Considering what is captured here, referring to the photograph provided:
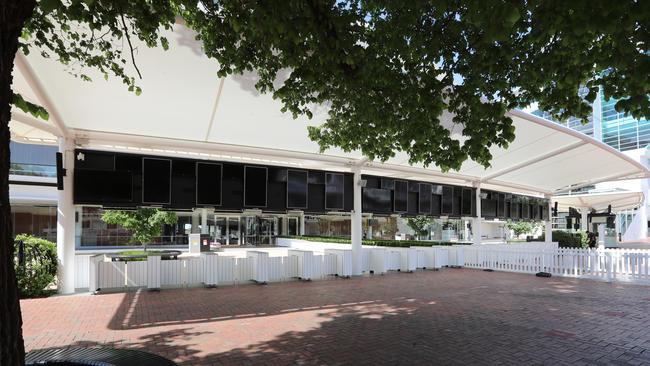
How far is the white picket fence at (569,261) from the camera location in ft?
43.6

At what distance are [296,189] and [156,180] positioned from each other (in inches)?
172

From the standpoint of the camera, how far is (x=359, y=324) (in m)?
7.66

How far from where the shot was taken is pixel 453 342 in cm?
648

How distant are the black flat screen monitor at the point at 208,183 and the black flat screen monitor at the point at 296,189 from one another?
2325 mm

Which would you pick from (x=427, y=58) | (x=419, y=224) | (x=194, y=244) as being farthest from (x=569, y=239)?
(x=427, y=58)

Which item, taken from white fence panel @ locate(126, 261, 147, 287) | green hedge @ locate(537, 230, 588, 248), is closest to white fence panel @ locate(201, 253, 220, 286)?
white fence panel @ locate(126, 261, 147, 287)

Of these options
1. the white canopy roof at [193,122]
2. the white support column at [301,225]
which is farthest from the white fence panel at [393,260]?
the white support column at [301,225]

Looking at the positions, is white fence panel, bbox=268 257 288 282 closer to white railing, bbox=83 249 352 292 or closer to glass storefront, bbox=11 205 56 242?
white railing, bbox=83 249 352 292

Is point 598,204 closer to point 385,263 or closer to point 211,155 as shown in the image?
point 385,263

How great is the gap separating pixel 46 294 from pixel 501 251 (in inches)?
658

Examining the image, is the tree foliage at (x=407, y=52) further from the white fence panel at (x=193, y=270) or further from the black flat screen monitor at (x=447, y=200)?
the black flat screen monitor at (x=447, y=200)

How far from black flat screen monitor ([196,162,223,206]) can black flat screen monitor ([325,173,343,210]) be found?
3.88 metres

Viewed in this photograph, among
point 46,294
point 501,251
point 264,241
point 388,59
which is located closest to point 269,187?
point 46,294

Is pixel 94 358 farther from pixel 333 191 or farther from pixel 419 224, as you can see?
pixel 419 224
